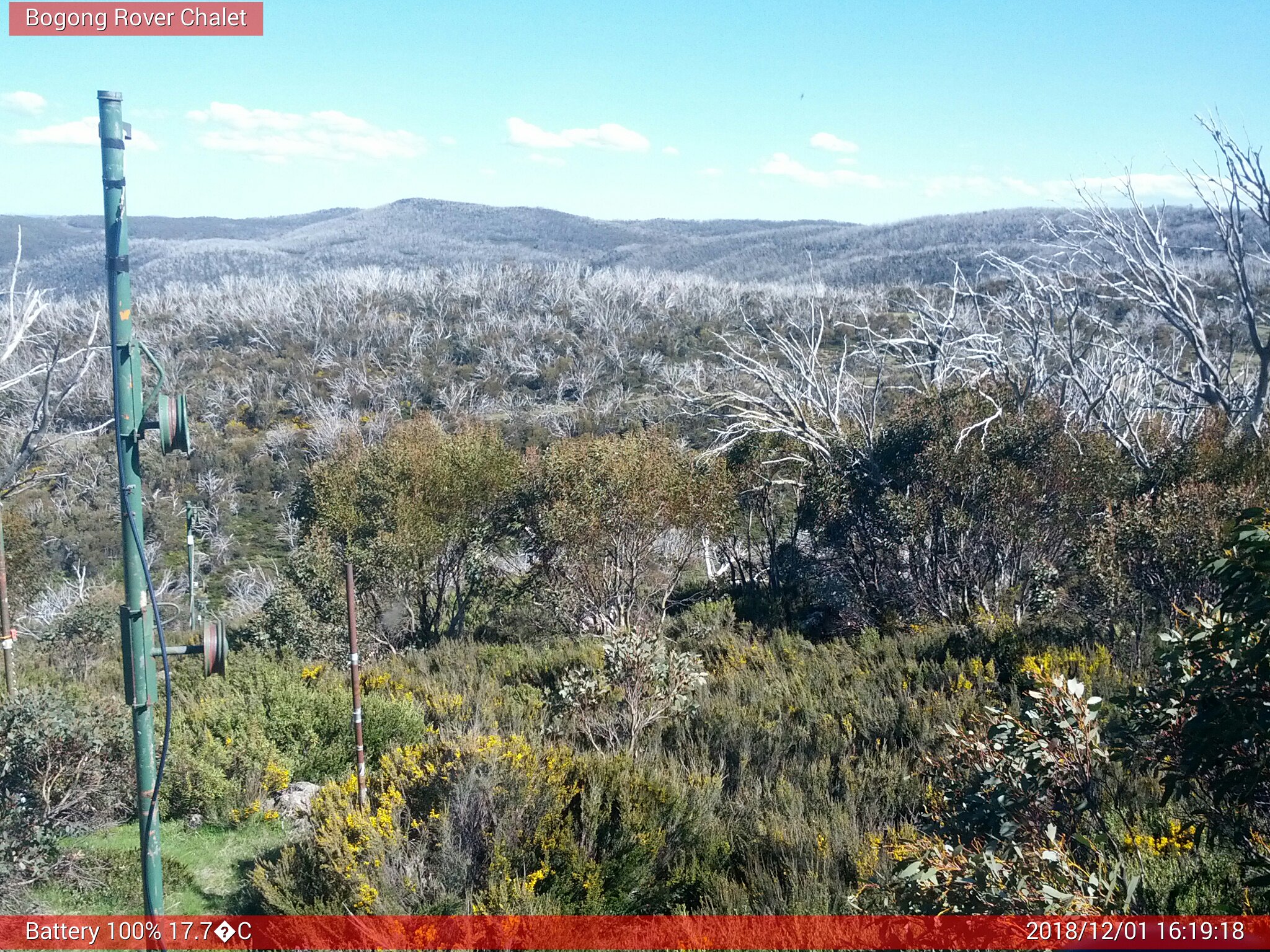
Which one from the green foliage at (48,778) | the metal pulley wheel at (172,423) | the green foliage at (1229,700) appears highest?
the metal pulley wheel at (172,423)

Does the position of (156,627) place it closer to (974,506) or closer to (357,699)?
(357,699)

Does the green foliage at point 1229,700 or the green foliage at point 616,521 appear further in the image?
the green foliage at point 616,521

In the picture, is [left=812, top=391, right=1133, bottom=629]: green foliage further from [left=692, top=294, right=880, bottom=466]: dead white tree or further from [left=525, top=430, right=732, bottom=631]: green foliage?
[left=525, top=430, right=732, bottom=631]: green foliage

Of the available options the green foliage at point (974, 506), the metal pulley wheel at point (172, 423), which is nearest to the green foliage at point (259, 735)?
the metal pulley wheel at point (172, 423)

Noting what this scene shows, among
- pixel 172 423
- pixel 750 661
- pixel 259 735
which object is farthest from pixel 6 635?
pixel 750 661

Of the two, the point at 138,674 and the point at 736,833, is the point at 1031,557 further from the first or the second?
the point at 138,674

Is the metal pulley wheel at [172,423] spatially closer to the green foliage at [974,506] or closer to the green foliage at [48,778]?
the green foliage at [48,778]

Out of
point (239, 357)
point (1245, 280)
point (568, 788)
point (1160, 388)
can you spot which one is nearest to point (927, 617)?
point (1245, 280)
